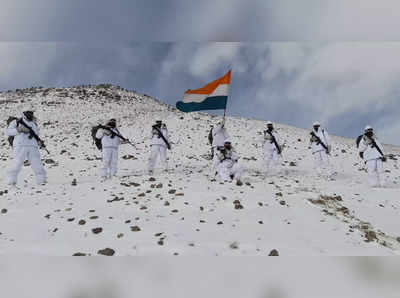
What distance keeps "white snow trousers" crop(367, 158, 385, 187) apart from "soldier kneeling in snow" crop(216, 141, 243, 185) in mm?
4985

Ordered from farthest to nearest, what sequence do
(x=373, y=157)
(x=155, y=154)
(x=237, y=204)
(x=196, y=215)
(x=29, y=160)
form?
(x=155, y=154) → (x=373, y=157) → (x=29, y=160) → (x=237, y=204) → (x=196, y=215)

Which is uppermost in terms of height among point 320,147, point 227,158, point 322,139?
point 322,139

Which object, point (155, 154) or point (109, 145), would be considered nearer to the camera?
point (109, 145)

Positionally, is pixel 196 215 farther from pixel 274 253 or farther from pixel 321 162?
pixel 321 162

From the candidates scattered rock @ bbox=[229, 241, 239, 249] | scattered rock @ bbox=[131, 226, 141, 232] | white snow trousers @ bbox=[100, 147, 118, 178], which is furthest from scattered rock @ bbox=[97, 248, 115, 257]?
white snow trousers @ bbox=[100, 147, 118, 178]

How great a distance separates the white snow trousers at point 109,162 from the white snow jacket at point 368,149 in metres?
9.57

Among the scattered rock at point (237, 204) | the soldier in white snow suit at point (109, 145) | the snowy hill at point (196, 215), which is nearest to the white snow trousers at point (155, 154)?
the snowy hill at point (196, 215)

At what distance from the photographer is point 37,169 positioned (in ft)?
36.1

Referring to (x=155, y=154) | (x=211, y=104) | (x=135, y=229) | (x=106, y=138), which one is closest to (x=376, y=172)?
(x=211, y=104)

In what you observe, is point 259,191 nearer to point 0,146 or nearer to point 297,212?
point 297,212

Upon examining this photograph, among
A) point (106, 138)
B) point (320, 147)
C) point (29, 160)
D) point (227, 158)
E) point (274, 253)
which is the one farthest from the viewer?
point (320, 147)

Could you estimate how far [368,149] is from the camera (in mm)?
12008

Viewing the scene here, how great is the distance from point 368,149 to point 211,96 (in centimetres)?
630

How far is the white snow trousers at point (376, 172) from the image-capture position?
1148 centimetres
